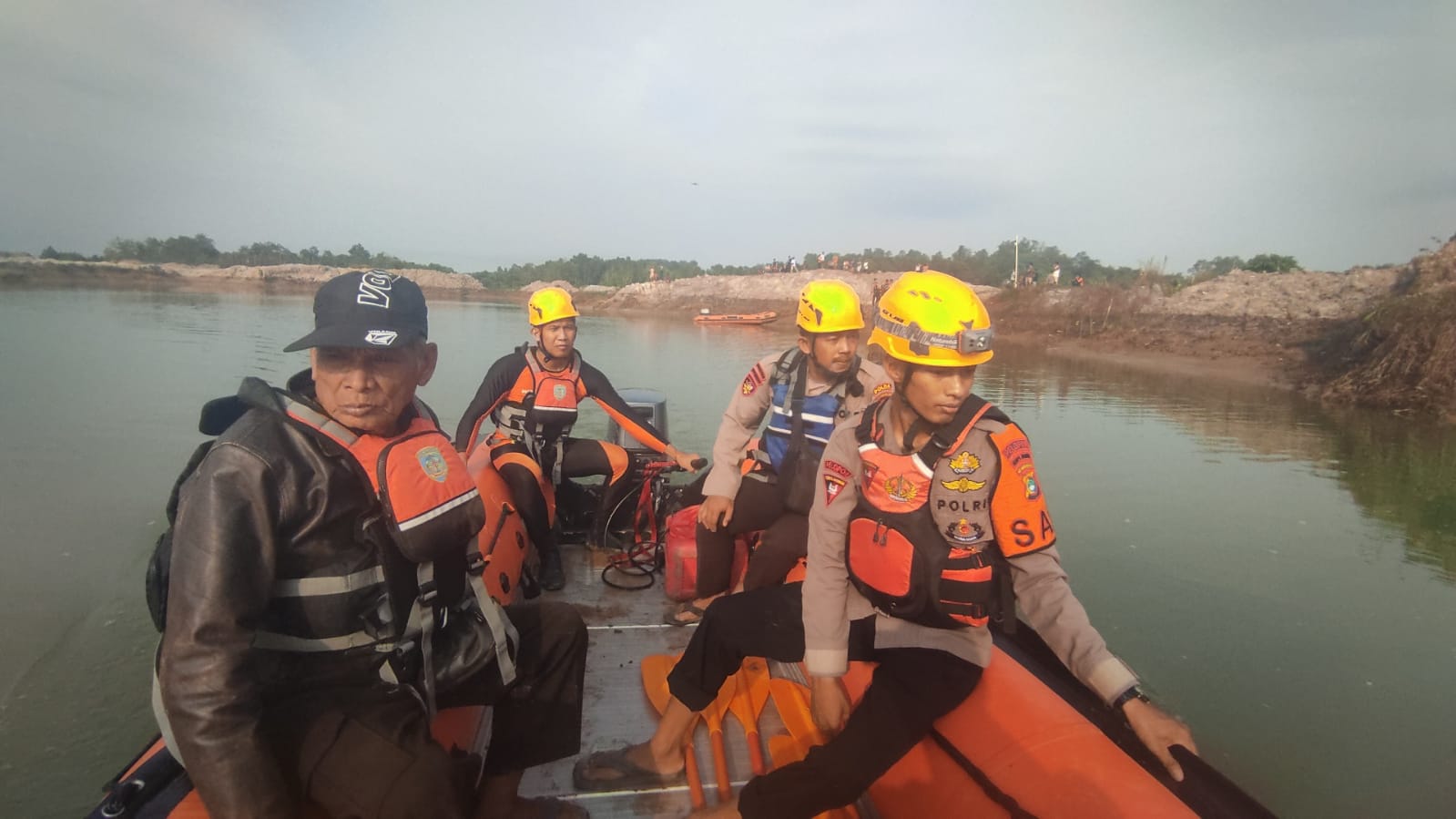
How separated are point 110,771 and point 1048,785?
3230mm

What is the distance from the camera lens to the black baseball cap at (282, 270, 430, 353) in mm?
1395

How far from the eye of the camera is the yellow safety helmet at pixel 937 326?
1.61 meters

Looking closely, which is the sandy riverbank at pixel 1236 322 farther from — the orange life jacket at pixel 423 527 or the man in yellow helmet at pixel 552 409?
the orange life jacket at pixel 423 527

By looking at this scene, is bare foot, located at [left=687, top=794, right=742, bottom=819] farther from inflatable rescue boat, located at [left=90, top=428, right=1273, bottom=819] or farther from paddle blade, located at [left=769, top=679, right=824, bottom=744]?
paddle blade, located at [left=769, top=679, right=824, bottom=744]

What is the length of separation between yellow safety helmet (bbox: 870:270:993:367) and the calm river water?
107 inches

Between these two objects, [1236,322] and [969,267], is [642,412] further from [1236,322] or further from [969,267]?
[969,267]

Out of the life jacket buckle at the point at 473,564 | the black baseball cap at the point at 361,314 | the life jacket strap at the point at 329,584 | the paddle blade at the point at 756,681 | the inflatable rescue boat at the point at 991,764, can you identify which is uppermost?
the black baseball cap at the point at 361,314

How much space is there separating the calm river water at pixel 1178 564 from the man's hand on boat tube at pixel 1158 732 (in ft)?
7.04

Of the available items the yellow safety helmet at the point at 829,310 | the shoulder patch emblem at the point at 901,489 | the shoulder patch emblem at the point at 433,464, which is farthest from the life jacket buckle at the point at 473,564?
the yellow safety helmet at the point at 829,310

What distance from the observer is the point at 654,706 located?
2.46 meters

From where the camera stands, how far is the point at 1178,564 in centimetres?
514

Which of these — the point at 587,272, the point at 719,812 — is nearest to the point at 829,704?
the point at 719,812

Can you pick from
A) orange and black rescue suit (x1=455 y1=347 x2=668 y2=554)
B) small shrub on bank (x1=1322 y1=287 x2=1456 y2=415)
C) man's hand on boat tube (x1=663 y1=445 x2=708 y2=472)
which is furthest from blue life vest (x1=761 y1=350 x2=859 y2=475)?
small shrub on bank (x1=1322 y1=287 x2=1456 y2=415)

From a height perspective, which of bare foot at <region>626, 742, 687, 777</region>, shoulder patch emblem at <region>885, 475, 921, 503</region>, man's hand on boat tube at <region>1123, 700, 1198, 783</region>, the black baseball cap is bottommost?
bare foot at <region>626, 742, 687, 777</region>
